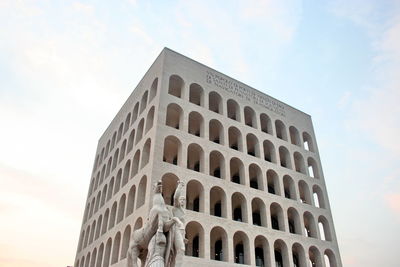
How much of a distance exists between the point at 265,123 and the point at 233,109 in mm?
3919

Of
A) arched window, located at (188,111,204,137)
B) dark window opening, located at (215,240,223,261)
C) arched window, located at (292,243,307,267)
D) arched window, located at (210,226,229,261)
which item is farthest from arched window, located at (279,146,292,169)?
arched window, located at (210,226,229,261)

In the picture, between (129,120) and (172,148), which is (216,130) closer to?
(172,148)

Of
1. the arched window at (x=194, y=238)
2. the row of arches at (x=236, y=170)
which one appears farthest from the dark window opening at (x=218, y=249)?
the row of arches at (x=236, y=170)

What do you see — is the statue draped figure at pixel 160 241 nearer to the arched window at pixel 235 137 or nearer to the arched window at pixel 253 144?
the arched window at pixel 235 137

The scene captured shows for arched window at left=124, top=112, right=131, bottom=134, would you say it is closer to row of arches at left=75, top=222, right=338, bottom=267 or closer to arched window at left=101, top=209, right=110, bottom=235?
arched window at left=101, top=209, right=110, bottom=235

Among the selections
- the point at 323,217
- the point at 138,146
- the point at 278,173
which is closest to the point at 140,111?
the point at 138,146

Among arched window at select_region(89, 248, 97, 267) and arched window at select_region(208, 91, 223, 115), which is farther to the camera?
arched window at select_region(208, 91, 223, 115)

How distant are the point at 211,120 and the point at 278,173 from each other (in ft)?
26.1

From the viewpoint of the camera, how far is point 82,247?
3544 centimetres

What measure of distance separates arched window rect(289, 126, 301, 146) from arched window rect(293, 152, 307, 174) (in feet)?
5.34

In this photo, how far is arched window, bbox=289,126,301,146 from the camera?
35.0m

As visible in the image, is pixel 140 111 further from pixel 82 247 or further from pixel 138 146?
pixel 82 247

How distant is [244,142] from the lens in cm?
2939

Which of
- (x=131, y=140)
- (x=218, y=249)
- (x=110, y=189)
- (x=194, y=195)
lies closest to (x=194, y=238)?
(x=218, y=249)
